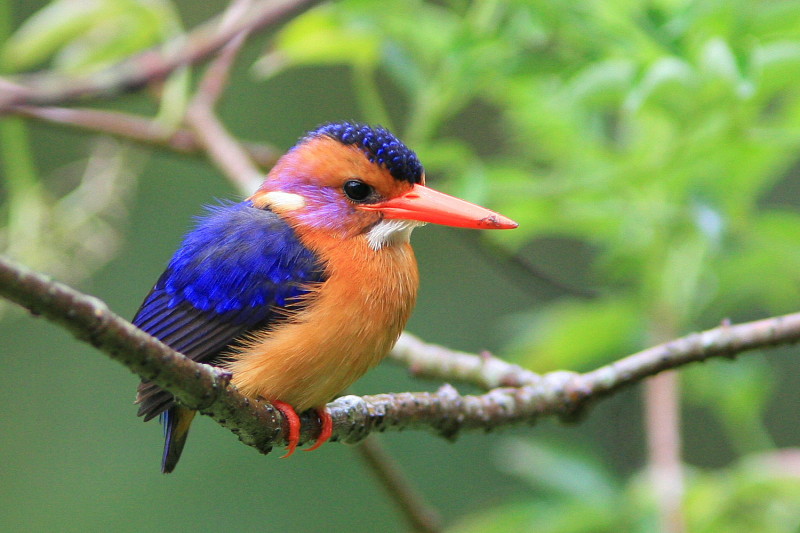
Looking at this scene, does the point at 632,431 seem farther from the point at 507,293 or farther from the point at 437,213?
the point at 507,293

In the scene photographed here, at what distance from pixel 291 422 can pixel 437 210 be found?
24.7 inches

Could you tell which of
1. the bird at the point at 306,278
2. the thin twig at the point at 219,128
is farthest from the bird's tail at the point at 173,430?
the thin twig at the point at 219,128

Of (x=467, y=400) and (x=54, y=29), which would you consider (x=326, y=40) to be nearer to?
(x=54, y=29)

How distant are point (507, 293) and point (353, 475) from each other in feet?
4.91

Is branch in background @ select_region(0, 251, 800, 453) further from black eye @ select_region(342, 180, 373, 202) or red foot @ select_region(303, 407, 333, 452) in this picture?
black eye @ select_region(342, 180, 373, 202)

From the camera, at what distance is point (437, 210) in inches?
88.9

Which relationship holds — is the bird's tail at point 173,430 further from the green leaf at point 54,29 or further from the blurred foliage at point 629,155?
the green leaf at point 54,29

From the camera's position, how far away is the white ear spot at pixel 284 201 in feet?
8.04

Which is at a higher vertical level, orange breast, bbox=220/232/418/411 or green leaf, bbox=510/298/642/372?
green leaf, bbox=510/298/642/372

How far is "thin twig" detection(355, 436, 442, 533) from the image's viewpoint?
262 centimetres

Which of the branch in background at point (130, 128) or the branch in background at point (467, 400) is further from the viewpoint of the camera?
the branch in background at point (130, 128)

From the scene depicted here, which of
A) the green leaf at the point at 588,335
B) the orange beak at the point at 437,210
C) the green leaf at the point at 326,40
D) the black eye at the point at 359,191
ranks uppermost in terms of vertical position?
the green leaf at the point at 326,40

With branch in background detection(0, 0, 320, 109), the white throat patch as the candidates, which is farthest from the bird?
branch in background detection(0, 0, 320, 109)

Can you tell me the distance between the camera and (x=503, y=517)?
246 centimetres
